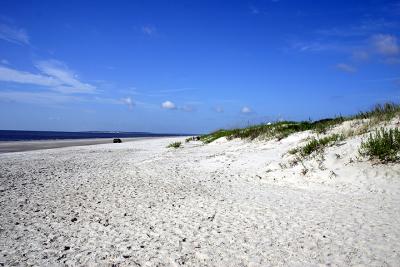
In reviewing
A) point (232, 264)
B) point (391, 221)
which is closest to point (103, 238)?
point (232, 264)

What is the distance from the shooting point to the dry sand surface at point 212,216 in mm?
3971

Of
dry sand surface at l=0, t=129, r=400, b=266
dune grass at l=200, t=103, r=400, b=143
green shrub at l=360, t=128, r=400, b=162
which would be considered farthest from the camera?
dune grass at l=200, t=103, r=400, b=143

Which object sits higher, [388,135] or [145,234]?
[388,135]

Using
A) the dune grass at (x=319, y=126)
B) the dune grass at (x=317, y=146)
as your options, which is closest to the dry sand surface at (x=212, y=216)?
the dune grass at (x=317, y=146)

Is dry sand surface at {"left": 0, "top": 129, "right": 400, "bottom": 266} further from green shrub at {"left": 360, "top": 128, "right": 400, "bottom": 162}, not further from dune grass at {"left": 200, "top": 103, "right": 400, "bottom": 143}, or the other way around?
dune grass at {"left": 200, "top": 103, "right": 400, "bottom": 143}

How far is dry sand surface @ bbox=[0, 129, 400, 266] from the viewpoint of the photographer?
397 centimetres

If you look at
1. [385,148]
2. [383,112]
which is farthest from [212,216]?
[383,112]

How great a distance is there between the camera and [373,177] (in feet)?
24.2

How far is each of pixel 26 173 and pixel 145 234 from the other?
7016 millimetres

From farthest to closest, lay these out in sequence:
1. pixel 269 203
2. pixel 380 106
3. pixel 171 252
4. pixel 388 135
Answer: pixel 380 106, pixel 388 135, pixel 269 203, pixel 171 252

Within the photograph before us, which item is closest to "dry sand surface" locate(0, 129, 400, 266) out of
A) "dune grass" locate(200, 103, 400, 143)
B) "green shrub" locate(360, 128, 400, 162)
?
"green shrub" locate(360, 128, 400, 162)

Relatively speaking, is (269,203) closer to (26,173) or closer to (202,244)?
(202,244)

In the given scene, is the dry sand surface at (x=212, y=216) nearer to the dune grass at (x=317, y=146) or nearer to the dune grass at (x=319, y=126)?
the dune grass at (x=317, y=146)

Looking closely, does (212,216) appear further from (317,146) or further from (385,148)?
(317,146)
